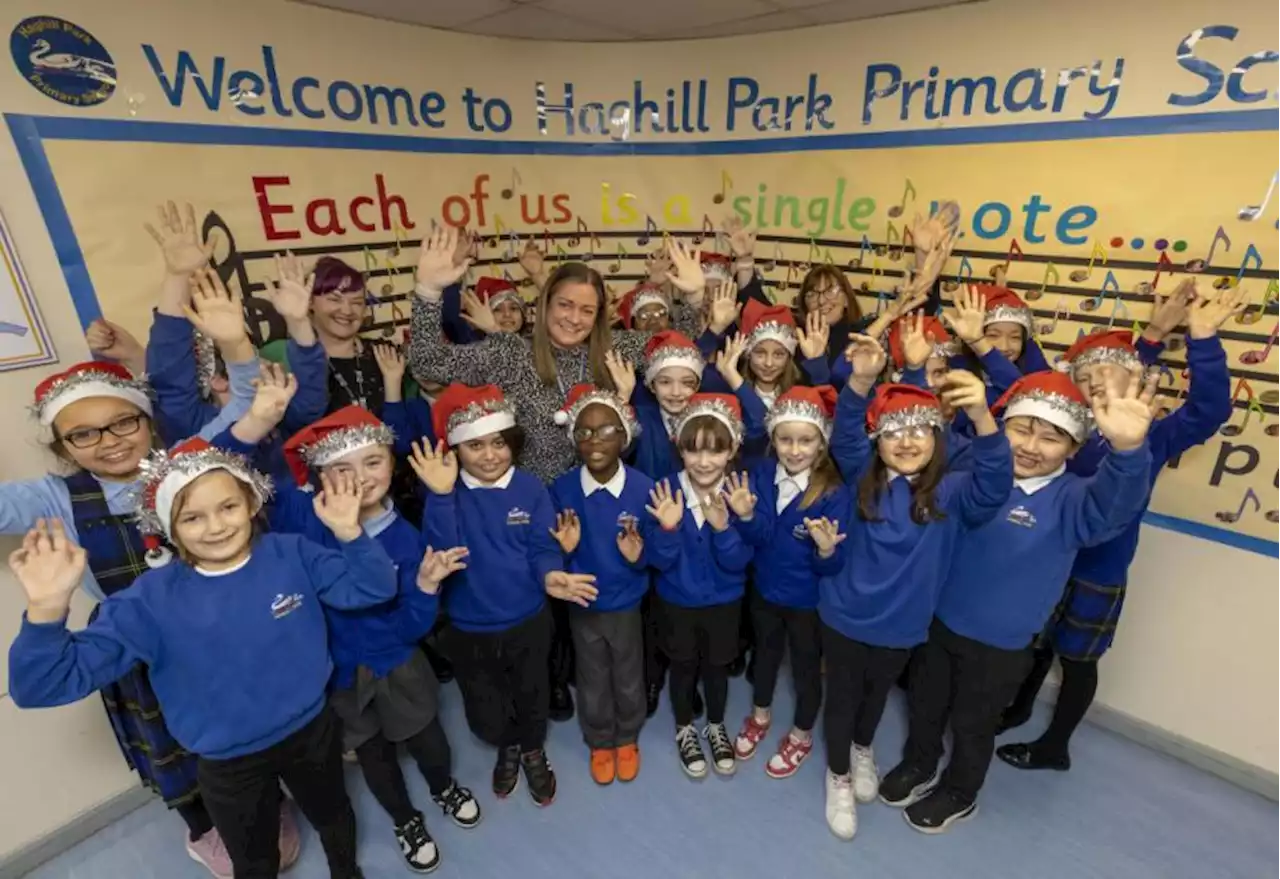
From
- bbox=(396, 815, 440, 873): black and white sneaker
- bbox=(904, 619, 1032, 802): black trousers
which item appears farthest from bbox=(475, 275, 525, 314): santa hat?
bbox=(904, 619, 1032, 802): black trousers

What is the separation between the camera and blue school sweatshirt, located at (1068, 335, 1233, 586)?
75.9 inches

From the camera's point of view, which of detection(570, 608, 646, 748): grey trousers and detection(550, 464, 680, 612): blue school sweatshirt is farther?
detection(570, 608, 646, 748): grey trousers

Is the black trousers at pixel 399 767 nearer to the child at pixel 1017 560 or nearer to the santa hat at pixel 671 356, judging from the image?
the santa hat at pixel 671 356

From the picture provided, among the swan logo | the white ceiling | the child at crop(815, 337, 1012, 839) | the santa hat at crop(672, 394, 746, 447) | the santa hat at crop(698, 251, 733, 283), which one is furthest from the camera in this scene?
the santa hat at crop(698, 251, 733, 283)

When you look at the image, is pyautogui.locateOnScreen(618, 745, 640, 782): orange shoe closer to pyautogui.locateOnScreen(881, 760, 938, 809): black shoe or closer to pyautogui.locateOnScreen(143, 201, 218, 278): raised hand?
pyautogui.locateOnScreen(881, 760, 938, 809): black shoe

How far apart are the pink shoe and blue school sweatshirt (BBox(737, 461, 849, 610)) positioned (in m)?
1.92

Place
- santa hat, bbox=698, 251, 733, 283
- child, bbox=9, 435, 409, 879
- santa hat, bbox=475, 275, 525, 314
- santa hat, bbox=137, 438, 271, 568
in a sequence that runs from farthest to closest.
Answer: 1. santa hat, bbox=698, 251, 733, 283
2. santa hat, bbox=475, 275, 525, 314
3. santa hat, bbox=137, 438, 271, 568
4. child, bbox=9, 435, 409, 879

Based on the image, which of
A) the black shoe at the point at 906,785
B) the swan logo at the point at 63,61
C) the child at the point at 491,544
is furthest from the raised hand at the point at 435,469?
the black shoe at the point at 906,785

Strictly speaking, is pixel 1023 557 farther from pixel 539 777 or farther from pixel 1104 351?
pixel 539 777

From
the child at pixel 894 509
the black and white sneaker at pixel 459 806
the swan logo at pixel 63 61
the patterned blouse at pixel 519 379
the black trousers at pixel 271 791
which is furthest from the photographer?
the patterned blouse at pixel 519 379

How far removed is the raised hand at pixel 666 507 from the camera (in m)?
2.00

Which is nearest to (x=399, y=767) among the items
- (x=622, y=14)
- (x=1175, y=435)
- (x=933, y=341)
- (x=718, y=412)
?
(x=718, y=412)

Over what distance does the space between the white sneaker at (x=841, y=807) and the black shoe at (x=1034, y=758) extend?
0.67 meters

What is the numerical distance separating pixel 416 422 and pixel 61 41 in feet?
5.07
